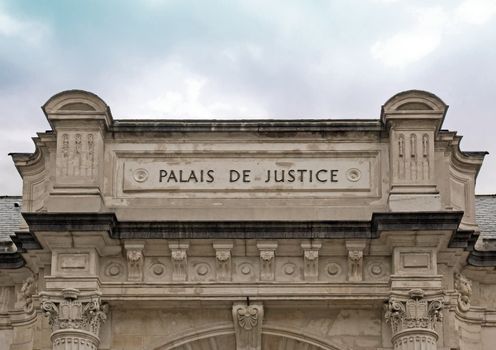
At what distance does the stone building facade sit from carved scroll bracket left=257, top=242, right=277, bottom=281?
0.03m

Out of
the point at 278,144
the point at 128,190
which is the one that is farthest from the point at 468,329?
the point at 128,190

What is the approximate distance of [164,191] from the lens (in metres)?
31.0

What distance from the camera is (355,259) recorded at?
30203mm

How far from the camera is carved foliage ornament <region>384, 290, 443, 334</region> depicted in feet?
96.9

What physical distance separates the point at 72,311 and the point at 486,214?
10533 mm

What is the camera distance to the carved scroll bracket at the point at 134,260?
30172mm

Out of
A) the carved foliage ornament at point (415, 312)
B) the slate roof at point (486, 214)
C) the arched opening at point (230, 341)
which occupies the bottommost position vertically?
the arched opening at point (230, 341)

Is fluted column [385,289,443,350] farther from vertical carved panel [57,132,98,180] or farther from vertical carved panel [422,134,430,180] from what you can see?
vertical carved panel [57,132,98,180]

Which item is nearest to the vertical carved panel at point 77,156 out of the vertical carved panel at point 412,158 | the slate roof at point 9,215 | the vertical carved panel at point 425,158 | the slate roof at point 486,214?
the slate roof at point 9,215

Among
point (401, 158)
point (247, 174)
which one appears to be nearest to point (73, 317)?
point (247, 174)

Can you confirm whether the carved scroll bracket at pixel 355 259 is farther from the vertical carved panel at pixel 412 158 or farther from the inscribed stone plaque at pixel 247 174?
the vertical carved panel at pixel 412 158

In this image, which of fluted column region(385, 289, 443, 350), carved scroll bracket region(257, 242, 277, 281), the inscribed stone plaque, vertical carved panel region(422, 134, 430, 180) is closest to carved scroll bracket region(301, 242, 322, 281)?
carved scroll bracket region(257, 242, 277, 281)

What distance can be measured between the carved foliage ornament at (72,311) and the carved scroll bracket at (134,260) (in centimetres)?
84

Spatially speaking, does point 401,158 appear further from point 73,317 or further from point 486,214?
point 73,317
